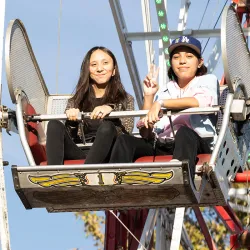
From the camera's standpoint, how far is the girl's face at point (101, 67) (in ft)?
36.4

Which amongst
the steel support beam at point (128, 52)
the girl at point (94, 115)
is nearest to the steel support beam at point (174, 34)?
the steel support beam at point (128, 52)

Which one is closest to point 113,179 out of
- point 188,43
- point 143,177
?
point 143,177

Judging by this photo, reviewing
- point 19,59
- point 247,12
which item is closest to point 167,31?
point 247,12

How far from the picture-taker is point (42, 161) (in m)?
11.0

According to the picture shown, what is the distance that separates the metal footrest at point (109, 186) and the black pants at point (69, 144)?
7.2 inches

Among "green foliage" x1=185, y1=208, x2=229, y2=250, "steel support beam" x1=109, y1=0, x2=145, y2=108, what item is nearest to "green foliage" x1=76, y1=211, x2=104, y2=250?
"green foliage" x1=185, y1=208, x2=229, y2=250

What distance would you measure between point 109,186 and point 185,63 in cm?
119

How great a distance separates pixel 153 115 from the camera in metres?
10.4

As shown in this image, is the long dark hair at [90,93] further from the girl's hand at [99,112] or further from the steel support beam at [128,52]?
the steel support beam at [128,52]

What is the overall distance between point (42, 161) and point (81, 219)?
13700 millimetres

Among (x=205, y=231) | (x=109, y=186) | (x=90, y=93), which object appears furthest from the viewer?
(x=205, y=231)

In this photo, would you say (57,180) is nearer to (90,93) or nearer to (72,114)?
(72,114)

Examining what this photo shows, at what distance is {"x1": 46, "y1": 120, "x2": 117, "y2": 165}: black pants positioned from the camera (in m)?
10.5

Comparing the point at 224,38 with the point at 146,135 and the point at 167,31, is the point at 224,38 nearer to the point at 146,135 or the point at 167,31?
the point at 146,135
